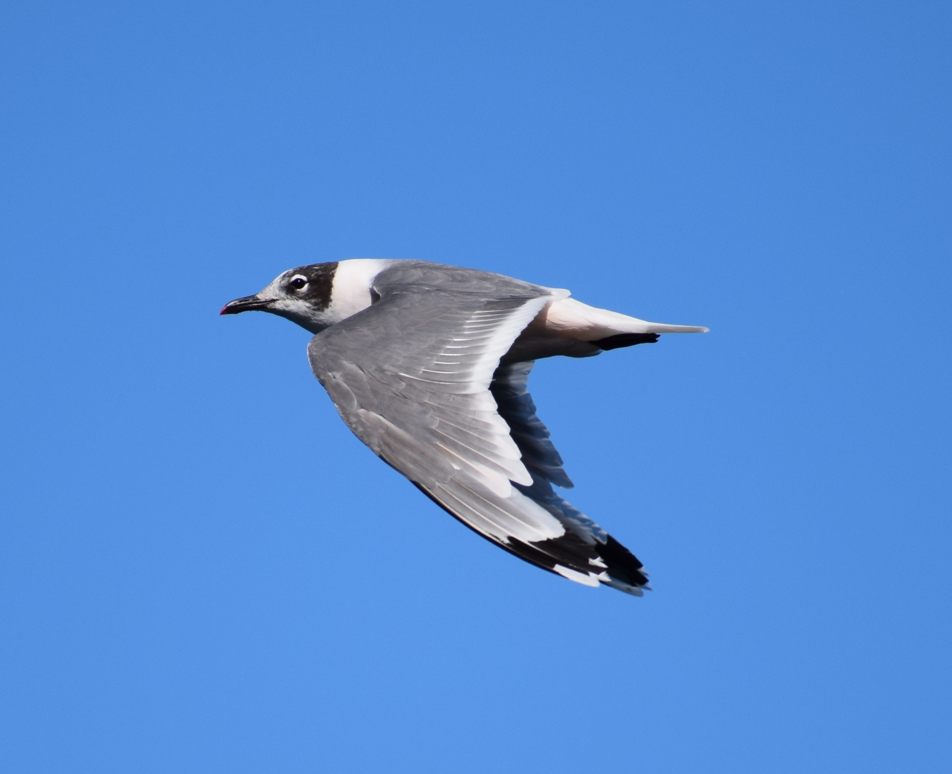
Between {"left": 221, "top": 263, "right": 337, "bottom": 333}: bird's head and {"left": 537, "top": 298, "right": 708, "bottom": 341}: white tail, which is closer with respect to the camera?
{"left": 537, "top": 298, "right": 708, "bottom": 341}: white tail

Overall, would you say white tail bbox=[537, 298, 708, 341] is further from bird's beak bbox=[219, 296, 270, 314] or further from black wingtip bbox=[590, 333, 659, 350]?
bird's beak bbox=[219, 296, 270, 314]

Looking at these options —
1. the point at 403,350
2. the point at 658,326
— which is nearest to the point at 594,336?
the point at 658,326

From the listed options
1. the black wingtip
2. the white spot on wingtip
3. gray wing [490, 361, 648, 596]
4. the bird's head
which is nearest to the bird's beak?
the bird's head

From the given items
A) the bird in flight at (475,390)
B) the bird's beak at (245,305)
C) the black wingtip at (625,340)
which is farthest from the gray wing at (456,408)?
the bird's beak at (245,305)

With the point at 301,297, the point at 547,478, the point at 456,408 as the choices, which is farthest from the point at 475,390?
the point at 301,297

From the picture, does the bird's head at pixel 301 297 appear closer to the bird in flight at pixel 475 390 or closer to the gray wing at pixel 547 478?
the bird in flight at pixel 475 390

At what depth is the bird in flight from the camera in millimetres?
3484

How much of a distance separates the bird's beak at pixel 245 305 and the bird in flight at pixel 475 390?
72cm

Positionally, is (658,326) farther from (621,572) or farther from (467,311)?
(621,572)

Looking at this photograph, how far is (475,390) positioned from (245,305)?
8.35 feet

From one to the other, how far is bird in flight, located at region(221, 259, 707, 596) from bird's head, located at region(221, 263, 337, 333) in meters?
0.29

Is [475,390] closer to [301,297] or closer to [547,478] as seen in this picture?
[547,478]

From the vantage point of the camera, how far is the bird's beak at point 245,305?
232 inches

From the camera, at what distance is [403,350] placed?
161 inches
